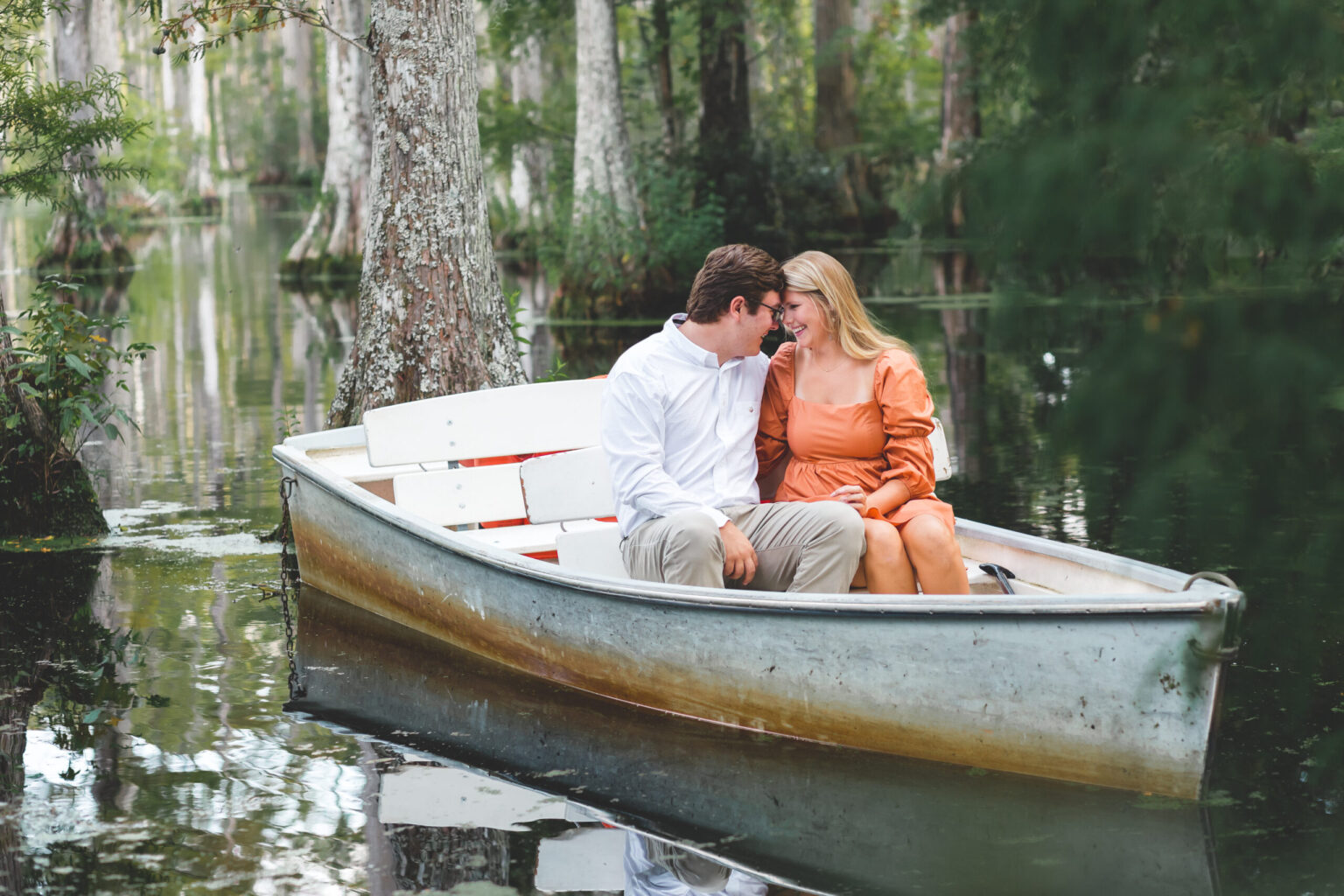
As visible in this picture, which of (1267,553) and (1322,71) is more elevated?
(1322,71)

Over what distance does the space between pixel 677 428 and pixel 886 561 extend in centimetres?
82

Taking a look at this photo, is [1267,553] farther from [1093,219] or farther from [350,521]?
[1093,219]

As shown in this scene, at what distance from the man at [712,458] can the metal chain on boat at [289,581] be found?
4.89 feet

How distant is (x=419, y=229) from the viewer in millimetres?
8273

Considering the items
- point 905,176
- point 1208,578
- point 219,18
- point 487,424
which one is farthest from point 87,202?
point 1208,578

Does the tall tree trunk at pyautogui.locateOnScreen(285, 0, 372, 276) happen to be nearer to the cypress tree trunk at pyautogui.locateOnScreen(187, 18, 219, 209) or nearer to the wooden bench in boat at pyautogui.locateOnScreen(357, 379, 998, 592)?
the wooden bench in boat at pyautogui.locateOnScreen(357, 379, 998, 592)

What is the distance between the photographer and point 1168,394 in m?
2.22

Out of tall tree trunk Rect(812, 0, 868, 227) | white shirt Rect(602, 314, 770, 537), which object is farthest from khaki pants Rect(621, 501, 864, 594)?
tall tree trunk Rect(812, 0, 868, 227)

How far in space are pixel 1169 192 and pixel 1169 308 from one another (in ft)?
0.80

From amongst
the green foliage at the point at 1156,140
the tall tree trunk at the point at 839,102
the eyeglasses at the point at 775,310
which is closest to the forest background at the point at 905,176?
the green foliage at the point at 1156,140

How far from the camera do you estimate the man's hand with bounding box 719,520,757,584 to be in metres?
4.95

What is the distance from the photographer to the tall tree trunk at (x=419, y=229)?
823 centimetres

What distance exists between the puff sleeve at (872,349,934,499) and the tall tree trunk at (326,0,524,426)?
364 centimetres

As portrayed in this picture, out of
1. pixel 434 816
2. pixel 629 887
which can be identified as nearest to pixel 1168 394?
pixel 629 887
